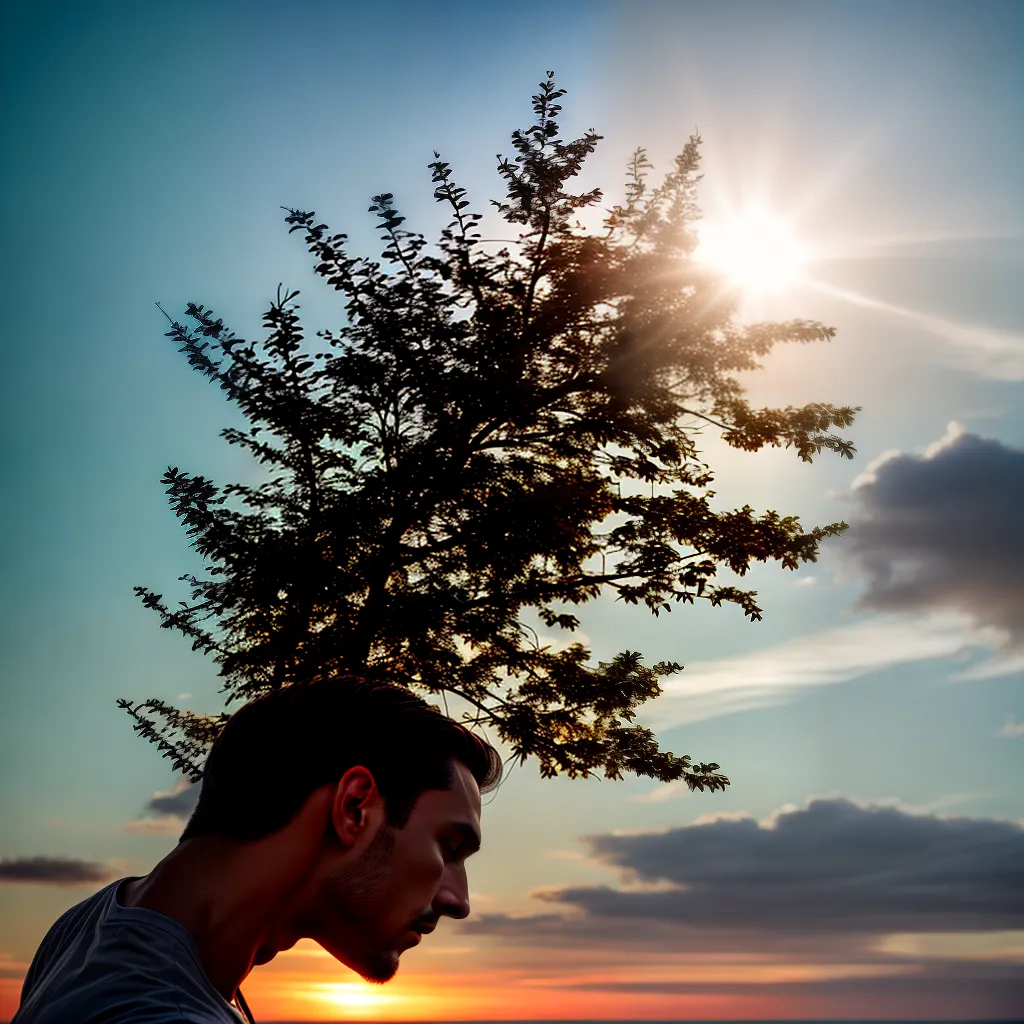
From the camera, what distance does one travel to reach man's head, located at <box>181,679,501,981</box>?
259cm

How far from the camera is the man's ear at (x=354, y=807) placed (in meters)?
2.63

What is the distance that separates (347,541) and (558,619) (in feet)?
9.42

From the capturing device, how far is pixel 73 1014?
200 cm

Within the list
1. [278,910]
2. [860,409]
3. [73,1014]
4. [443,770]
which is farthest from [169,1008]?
[860,409]

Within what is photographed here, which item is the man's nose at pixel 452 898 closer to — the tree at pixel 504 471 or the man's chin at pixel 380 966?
the man's chin at pixel 380 966

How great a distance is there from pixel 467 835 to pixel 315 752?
56cm

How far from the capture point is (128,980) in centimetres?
209

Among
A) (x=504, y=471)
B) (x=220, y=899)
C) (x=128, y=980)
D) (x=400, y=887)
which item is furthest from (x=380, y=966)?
(x=504, y=471)

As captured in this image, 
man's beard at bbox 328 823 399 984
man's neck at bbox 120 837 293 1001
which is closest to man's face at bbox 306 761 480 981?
man's beard at bbox 328 823 399 984

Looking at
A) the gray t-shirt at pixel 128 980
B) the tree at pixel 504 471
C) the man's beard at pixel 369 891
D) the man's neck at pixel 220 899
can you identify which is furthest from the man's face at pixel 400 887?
the tree at pixel 504 471

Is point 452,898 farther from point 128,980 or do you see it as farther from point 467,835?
point 128,980

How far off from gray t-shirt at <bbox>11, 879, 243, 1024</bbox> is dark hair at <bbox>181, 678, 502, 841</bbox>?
1.10 ft

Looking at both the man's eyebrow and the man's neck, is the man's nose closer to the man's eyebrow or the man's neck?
the man's eyebrow

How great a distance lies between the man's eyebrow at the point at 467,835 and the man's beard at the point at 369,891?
260mm
